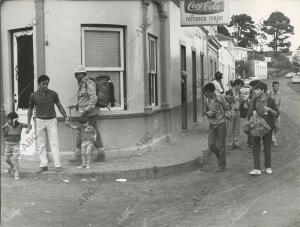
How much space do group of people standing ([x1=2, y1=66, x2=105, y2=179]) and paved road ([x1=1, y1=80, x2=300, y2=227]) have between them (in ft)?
1.65

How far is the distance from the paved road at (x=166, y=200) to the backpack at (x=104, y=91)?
1724 mm

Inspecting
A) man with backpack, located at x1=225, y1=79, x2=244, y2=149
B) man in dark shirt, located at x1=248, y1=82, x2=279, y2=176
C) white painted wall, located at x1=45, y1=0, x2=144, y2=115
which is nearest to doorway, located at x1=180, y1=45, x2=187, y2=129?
man with backpack, located at x1=225, y1=79, x2=244, y2=149

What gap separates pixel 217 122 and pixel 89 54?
2973 millimetres

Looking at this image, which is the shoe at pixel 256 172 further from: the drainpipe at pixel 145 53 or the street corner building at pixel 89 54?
the drainpipe at pixel 145 53

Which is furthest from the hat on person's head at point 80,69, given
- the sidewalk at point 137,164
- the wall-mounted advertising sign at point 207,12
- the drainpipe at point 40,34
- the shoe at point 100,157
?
the wall-mounted advertising sign at point 207,12

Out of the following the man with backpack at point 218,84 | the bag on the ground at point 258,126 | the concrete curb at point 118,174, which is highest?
the man with backpack at point 218,84

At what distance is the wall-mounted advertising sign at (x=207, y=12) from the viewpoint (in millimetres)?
13734

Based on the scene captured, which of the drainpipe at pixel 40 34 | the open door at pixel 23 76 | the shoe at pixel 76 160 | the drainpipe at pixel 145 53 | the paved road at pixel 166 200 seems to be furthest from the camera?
the drainpipe at pixel 145 53

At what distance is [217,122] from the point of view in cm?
959

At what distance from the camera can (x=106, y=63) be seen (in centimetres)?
1045

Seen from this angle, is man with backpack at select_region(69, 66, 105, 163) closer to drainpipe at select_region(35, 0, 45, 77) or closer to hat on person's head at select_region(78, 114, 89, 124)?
hat on person's head at select_region(78, 114, 89, 124)

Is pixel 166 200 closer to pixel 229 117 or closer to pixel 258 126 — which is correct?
pixel 258 126

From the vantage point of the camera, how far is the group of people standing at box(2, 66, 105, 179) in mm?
8586

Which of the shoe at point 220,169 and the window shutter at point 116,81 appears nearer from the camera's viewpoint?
the shoe at point 220,169
